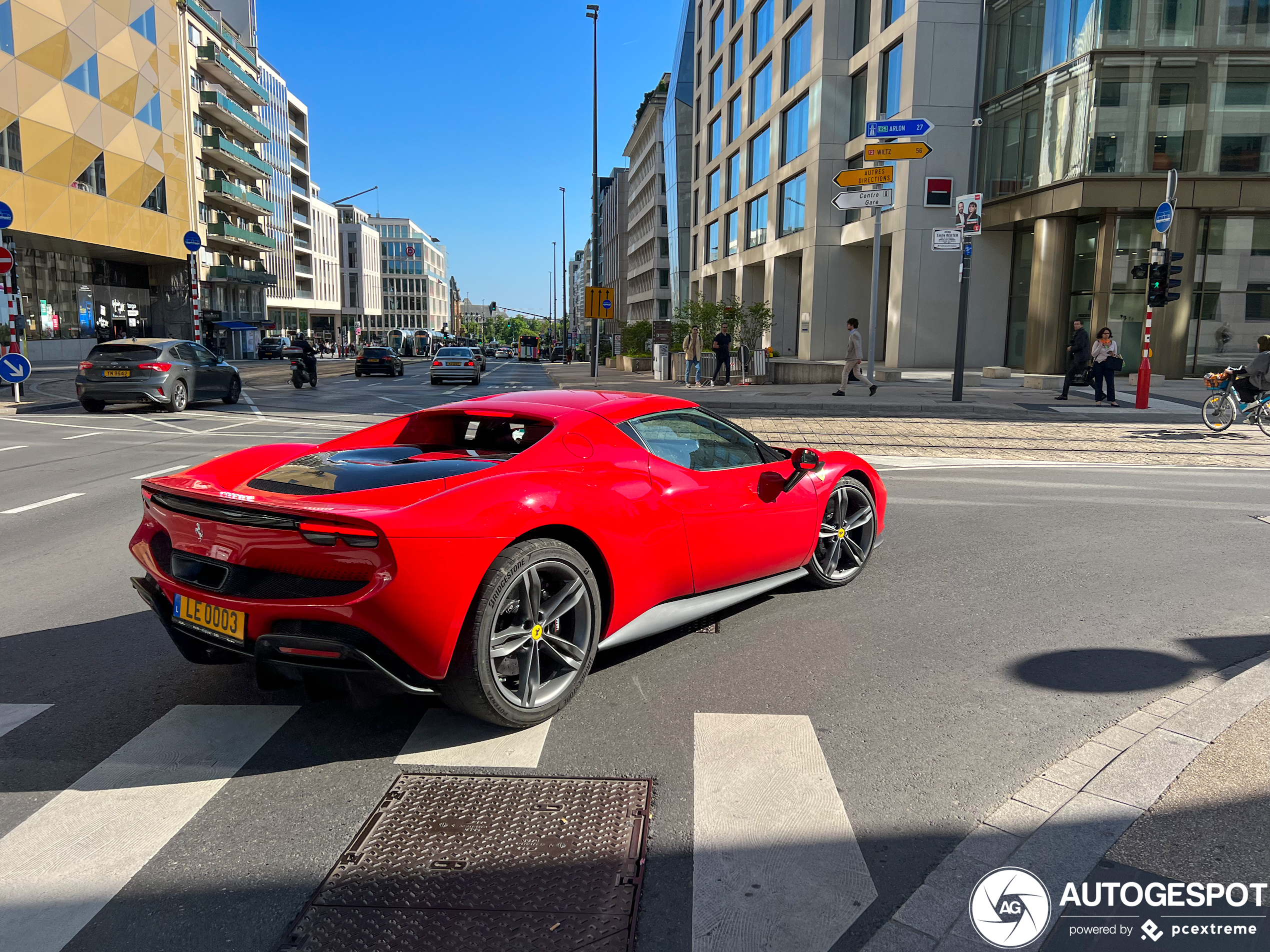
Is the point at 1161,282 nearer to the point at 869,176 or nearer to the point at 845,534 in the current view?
the point at 869,176

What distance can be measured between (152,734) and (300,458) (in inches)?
52.1

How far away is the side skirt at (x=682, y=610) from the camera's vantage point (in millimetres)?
4066

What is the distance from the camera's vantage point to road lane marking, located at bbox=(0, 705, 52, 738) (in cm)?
363

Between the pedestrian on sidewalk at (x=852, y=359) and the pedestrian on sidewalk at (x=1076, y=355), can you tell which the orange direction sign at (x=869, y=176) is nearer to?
the pedestrian on sidewalk at (x=852, y=359)

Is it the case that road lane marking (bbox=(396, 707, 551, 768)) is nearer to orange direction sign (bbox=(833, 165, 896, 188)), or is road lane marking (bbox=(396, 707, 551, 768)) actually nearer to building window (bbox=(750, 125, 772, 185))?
orange direction sign (bbox=(833, 165, 896, 188))

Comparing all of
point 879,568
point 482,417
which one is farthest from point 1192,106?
point 482,417

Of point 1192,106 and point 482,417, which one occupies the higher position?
point 1192,106

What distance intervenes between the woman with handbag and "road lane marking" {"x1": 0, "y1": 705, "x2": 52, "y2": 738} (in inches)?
775

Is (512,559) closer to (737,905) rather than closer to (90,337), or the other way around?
(737,905)

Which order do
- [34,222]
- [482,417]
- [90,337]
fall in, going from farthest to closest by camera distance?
[90,337]
[34,222]
[482,417]

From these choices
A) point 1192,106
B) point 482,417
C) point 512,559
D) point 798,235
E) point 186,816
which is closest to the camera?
point 186,816

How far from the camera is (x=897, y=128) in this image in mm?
17953

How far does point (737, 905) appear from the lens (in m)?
2.51

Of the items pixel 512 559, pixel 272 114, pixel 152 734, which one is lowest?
pixel 152 734
